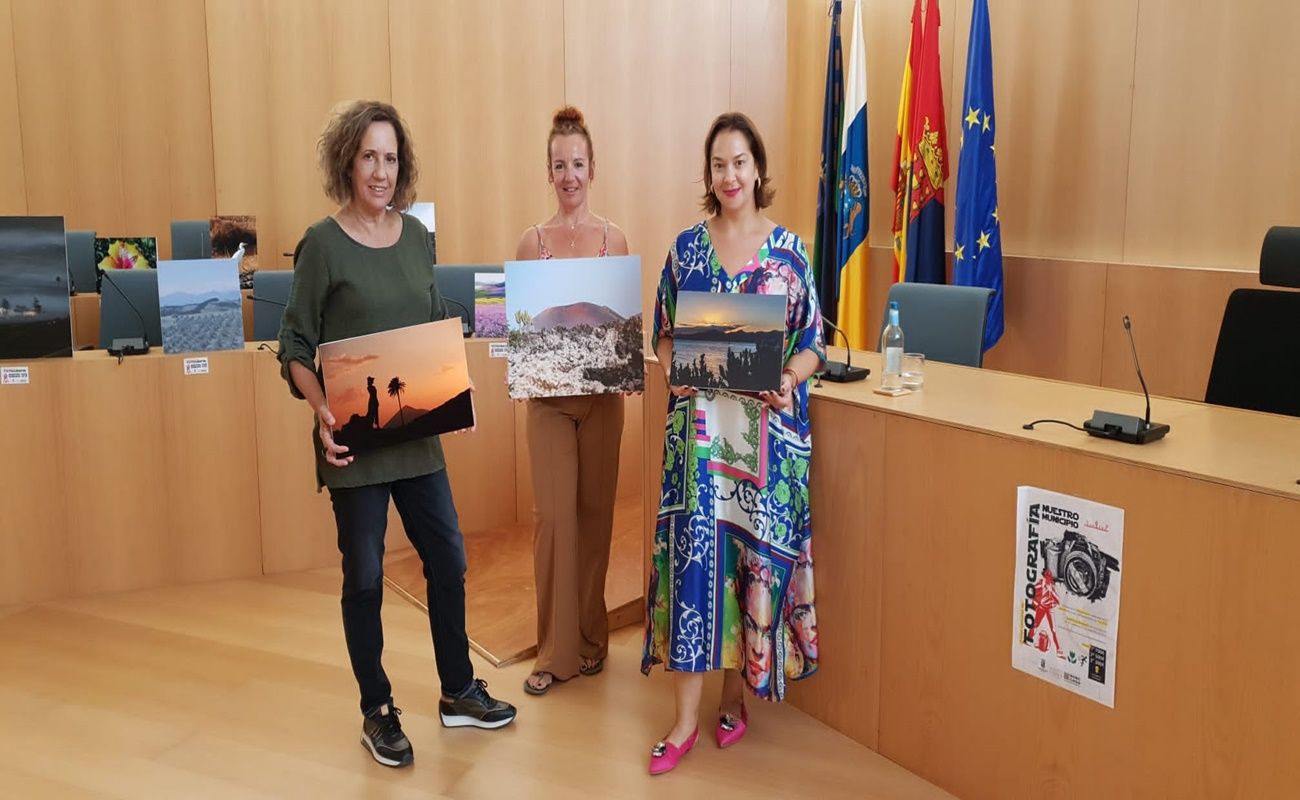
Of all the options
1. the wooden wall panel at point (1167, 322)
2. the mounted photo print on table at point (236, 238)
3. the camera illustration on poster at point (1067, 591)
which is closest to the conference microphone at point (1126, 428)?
the camera illustration on poster at point (1067, 591)

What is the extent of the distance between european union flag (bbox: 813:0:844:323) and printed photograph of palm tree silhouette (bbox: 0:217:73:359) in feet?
12.2

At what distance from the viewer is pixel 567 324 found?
301 cm

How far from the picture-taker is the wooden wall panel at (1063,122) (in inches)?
186

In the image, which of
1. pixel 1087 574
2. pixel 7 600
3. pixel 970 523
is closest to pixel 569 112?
pixel 970 523

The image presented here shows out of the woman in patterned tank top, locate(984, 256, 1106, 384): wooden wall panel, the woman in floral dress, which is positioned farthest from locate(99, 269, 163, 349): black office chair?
locate(984, 256, 1106, 384): wooden wall panel

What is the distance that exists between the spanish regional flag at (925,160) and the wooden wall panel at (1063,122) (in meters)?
0.14

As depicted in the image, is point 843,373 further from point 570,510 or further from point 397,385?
point 397,385

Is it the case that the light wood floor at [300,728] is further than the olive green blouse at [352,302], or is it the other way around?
the light wood floor at [300,728]

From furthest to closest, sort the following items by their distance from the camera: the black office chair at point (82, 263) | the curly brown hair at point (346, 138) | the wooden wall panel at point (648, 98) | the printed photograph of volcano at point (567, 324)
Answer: the wooden wall panel at point (648, 98)
the black office chair at point (82, 263)
the printed photograph of volcano at point (567, 324)
the curly brown hair at point (346, 138)

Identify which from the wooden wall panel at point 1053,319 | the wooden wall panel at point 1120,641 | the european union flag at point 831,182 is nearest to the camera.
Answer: the wooden wall panel at point 1120,641

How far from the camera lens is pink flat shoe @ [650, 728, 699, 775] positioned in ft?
8.92

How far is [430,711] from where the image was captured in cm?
308

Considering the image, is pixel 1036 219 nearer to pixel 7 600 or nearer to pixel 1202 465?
pixel 1202 465

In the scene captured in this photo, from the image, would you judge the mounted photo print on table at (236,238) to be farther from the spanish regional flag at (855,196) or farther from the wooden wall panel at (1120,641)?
the wooden wall panel at (1120,641)
